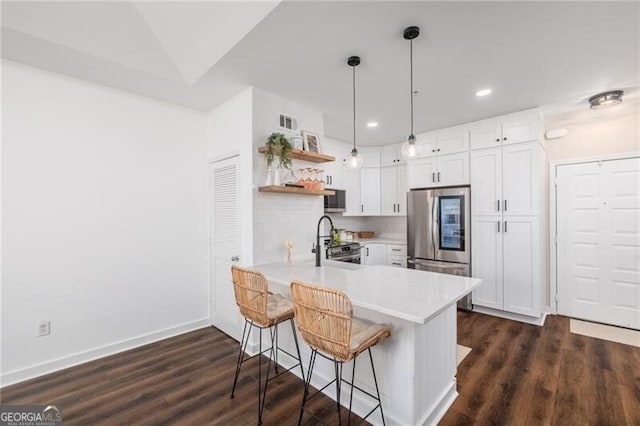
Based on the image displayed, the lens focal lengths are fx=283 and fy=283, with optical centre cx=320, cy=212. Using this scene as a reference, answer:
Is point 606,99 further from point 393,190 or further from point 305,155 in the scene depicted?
point 305,155

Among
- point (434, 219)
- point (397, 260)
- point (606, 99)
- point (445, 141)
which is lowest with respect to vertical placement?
point (397, 260)

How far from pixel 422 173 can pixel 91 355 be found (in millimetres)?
4514

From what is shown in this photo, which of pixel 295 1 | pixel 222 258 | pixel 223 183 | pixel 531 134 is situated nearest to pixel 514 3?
pixel 295 1

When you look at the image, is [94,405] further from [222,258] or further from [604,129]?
[604,129]

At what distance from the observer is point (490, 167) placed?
3.69 m

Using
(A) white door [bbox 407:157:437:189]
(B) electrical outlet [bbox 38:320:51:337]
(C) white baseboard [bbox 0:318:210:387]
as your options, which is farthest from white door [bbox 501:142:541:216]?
(B) electrical outlet [bbox 38:320:51:337]

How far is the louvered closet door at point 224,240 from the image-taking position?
307 centimetres

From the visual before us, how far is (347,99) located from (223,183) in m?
1.68

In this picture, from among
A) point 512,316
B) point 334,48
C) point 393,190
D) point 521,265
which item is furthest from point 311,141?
point 512,316

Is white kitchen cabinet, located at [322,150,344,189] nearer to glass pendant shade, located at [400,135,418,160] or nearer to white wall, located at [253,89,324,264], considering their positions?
white wall, located at [253,89,324,264]

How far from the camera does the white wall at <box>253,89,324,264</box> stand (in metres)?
2.85

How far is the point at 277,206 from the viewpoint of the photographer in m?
3.03

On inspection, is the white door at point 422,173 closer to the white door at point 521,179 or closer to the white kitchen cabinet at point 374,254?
the white door at point 521,179

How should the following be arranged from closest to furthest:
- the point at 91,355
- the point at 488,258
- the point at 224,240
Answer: the point at 91,355, the point at 224,240, the point at 488,258
